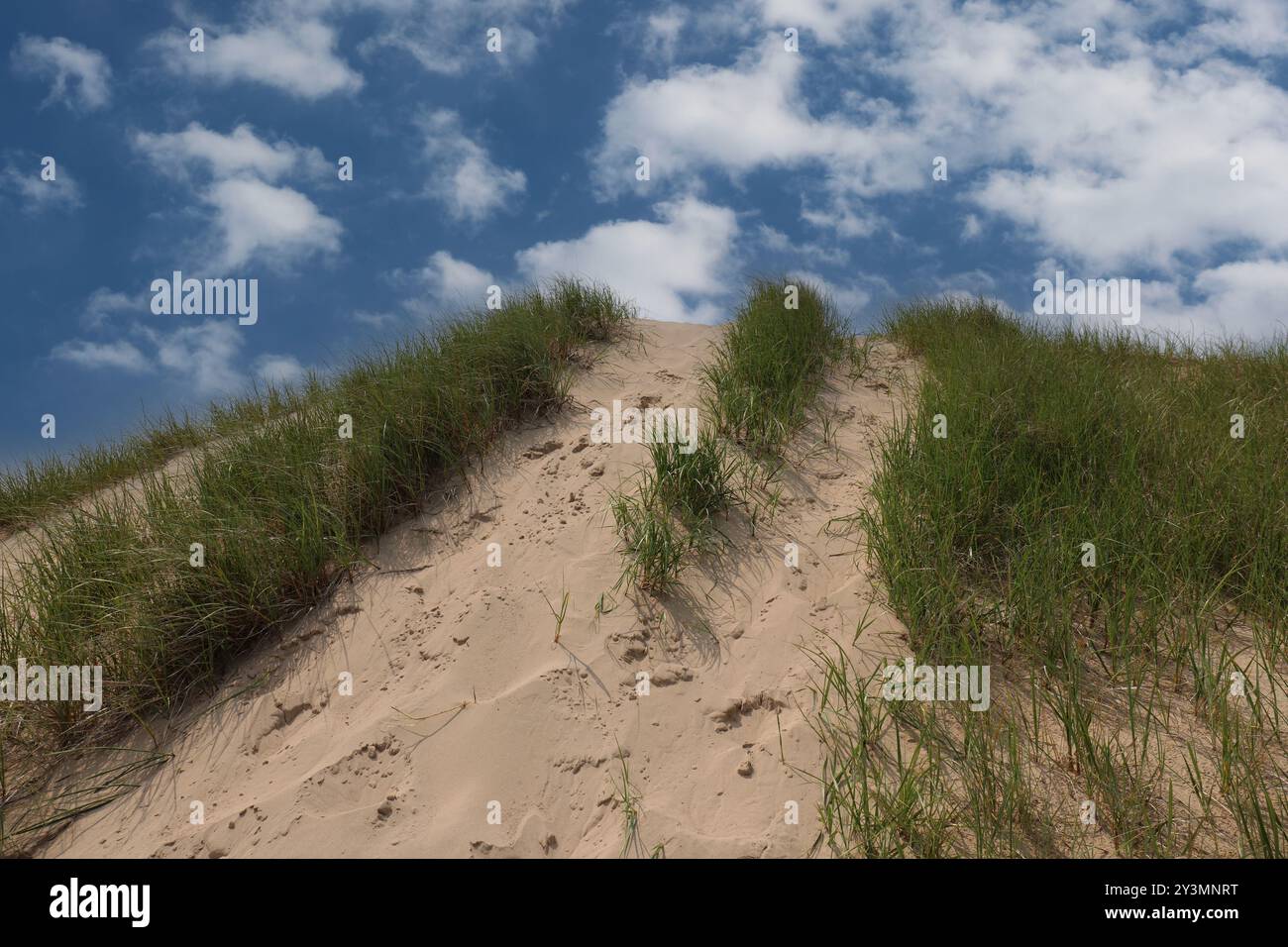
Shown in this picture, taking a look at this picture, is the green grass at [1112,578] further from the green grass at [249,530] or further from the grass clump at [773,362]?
the green grass at [249,530]

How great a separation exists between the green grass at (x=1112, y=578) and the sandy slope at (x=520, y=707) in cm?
39

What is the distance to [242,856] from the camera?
129 inches

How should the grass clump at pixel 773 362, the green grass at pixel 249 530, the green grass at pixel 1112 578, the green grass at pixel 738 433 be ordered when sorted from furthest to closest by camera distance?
the grass clump at pixel 773 362
the green grass at pixel 738 433
the green grass at pixel 249 530
the green grass at pixel 1112 578

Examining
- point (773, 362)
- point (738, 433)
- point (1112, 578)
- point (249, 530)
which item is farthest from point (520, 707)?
point (773, 362)

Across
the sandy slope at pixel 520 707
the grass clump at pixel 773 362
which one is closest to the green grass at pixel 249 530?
the sandy slope at pixel 520 707

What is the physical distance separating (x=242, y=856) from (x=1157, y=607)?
13.3ft

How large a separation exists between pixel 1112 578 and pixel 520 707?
2.83 metres

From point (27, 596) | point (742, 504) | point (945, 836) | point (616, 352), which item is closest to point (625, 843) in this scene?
point (945, 836)

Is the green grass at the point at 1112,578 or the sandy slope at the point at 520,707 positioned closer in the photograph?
the green grass at the point at 1112,578

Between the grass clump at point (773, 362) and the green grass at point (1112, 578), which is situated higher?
the grass clump at point (773, 362)

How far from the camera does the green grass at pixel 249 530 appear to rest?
4.14m

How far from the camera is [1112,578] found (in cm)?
383

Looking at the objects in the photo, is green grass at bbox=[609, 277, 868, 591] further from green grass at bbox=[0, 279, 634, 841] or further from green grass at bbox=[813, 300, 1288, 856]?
green grass at bbox=[0, 279, 634, 841]

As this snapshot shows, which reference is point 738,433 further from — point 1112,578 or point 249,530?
point 249,530
